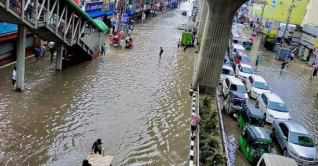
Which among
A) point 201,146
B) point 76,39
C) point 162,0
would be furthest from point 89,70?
point 162,0

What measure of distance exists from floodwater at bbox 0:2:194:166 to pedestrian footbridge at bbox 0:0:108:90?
1873 millimetres

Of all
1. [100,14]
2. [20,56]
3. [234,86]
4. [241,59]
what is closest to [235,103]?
[234,86]

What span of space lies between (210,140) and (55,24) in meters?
15.3

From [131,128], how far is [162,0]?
94125mm

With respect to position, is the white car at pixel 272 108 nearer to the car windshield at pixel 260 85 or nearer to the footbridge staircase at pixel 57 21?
the car windshield at pixel 260 85

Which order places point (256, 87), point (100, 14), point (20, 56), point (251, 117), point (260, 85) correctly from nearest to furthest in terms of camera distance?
point (251, 117)
point (20, 56)
point (256, 87)
point (260, 85)
point (100, 14)

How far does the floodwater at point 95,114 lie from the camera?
45.9ft

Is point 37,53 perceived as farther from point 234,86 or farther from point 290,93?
point 290,93

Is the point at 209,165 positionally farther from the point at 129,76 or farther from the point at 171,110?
the point at 129,76

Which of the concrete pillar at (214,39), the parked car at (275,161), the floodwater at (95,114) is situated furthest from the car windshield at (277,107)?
the parked car at (275,161)

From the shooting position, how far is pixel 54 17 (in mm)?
23516

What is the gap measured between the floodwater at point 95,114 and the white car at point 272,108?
17.2ft

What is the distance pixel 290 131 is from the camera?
17.0 m

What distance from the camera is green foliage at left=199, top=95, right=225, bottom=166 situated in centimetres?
1283
